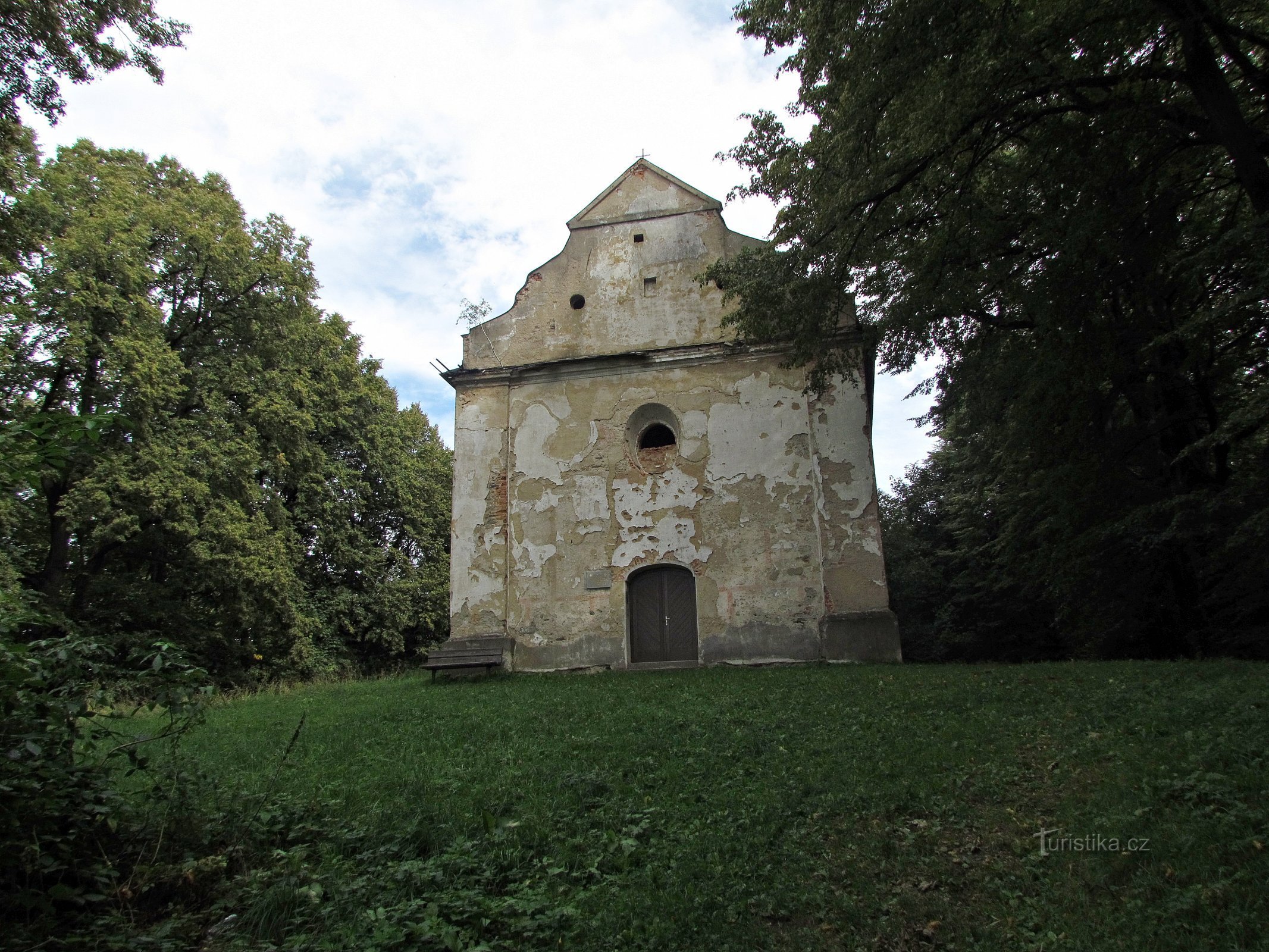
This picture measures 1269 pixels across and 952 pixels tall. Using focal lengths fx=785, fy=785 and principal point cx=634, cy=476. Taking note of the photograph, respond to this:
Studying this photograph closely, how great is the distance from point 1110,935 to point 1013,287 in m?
8.44

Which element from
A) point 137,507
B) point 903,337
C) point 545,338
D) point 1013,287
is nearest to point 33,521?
point 137,507

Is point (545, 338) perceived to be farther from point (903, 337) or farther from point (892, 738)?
point (892, 738)

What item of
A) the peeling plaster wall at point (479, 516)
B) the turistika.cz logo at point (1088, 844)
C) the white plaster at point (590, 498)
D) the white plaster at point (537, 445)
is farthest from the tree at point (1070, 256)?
the peeling plaster wall at point (479, 516)

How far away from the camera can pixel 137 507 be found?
15945mm

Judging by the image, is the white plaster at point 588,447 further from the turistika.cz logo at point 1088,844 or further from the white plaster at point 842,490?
the turistika.cz logo at point 1088,844

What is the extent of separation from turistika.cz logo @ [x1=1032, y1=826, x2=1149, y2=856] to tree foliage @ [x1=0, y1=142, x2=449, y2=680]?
1454 cm

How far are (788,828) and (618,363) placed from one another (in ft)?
38.7

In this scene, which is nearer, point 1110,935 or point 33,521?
point 1110,935

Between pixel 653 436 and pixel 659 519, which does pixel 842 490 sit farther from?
pixel 653 436

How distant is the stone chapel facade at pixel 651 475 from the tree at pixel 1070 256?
2.45 metres

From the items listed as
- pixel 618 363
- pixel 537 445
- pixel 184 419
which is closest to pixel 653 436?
pixel 618 363

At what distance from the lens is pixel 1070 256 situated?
347 inches

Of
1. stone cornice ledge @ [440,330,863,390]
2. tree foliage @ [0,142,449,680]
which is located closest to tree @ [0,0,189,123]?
tree foliage @ [0,142,449,680]

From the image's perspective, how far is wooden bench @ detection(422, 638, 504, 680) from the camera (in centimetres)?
1413
